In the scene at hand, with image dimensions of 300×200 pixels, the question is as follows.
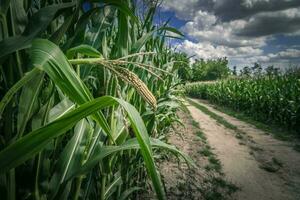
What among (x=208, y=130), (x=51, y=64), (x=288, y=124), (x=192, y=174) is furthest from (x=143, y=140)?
(x=288, y=124)

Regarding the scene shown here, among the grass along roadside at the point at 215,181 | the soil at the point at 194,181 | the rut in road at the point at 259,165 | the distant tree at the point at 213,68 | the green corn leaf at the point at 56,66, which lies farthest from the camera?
the distant tree at the point at 213,68

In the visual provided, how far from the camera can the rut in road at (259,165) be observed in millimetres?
3252

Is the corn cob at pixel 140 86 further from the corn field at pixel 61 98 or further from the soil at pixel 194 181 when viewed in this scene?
the soil at pixel 194 181

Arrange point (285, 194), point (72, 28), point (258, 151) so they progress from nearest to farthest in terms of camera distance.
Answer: point (72, 28) → point (285, 194) → point (258, 151)

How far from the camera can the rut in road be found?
325cm

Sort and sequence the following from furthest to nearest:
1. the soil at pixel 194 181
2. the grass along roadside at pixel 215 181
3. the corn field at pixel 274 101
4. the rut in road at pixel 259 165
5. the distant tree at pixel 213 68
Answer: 1. the distant tree at pixel 213 68
2. the corn field at pixel 274 101
3. the rut in road at pixel 259 165
4. the grass along roadside at pixel 215 181
5. the soil at pixel 194 181

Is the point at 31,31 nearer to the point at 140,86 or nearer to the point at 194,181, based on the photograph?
the point at 140,86

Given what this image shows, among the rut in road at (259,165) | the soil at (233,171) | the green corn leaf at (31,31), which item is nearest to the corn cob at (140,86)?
the green corn leaf at (31,31)

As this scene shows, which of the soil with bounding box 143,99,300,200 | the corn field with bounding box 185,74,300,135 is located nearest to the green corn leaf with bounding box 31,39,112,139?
the soil with bounding box 143,99,300,200

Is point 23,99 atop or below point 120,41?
below

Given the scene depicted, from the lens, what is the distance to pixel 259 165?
4.25 meters

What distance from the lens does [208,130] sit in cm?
735

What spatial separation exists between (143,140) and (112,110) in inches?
28.1

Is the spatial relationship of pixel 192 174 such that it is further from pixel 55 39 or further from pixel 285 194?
pixel 55 39
